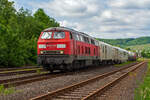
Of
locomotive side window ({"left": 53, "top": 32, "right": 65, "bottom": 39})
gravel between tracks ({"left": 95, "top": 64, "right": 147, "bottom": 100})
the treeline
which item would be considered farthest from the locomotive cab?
the treeline

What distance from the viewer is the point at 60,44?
16031 millimetres

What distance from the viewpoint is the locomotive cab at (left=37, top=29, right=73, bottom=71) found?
15781mm

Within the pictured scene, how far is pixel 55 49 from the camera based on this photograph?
1597 centimetres

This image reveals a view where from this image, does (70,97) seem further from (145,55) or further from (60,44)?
(145,55)

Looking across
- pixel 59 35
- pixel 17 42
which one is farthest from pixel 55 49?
pixel 17 42

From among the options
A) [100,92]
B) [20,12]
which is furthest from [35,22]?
[100,92]

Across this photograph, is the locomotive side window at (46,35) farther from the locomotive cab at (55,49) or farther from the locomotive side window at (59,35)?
the locomotive side window at (59,35)

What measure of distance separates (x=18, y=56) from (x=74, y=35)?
13867mm

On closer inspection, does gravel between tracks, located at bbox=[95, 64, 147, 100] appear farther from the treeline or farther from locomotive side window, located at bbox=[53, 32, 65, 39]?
the treeline

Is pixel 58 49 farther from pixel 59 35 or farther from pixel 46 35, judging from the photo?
pixel 46 35

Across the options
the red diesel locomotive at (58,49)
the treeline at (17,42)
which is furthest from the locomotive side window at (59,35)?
the treeline at (17,42)

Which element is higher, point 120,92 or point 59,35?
point 59,35

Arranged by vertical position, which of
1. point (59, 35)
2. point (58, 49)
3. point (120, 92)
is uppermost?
point (59, 35)

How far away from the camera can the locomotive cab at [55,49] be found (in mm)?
15781
